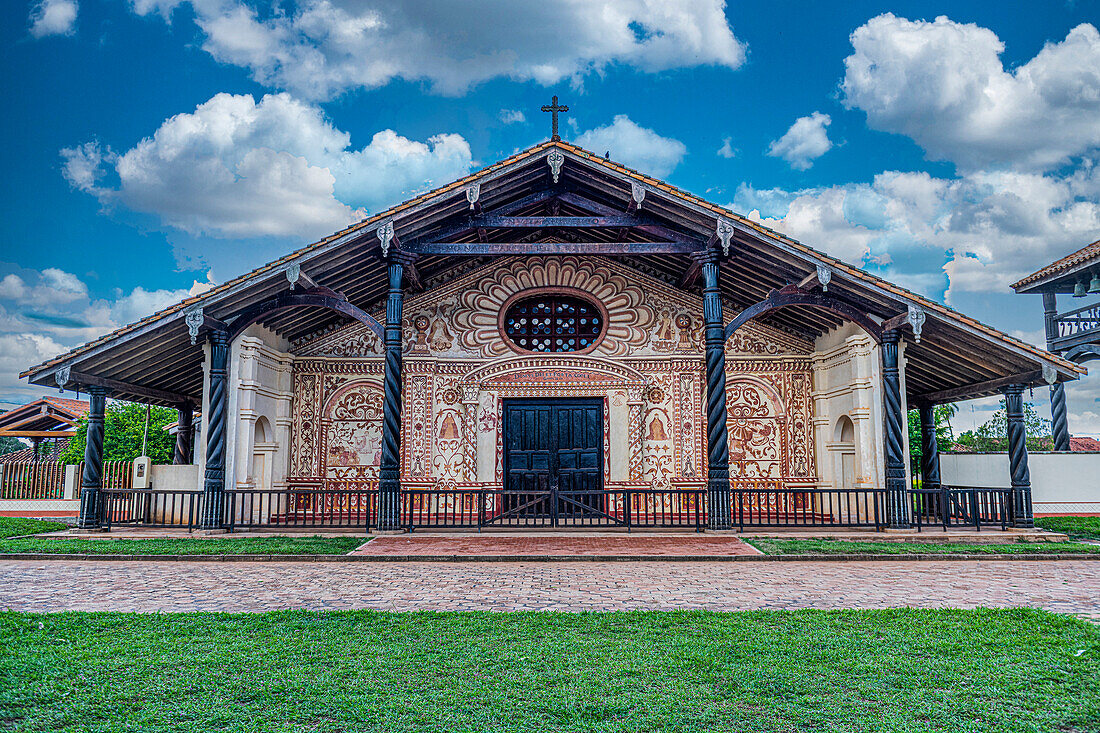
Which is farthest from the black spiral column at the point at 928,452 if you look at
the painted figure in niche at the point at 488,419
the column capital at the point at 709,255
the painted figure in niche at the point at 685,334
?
the painted figure in niche at the point at 488,419

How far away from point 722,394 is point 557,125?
5661 millimetres

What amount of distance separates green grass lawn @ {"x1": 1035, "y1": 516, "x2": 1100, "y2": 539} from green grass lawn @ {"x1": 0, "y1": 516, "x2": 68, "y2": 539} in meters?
17.6

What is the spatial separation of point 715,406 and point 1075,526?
24.7ft

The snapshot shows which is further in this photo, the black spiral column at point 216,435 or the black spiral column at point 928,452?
the black spiral column at point 928,452

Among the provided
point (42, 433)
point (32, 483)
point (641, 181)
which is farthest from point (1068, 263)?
point (42, 433)

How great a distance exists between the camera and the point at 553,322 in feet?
53.1

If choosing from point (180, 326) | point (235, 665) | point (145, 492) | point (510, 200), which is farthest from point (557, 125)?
point (235, 665)

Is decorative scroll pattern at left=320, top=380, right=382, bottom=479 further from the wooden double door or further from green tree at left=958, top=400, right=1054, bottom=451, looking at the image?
green tree at left=958, top=400, right=1054, bottom=451

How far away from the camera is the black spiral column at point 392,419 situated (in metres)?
12.0

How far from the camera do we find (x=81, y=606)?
648 cm

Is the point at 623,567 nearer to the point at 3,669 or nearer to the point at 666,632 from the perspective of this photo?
the point at 666,632

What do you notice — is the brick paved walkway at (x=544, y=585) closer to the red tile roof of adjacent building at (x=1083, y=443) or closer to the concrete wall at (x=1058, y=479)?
the concrete wall at (x=1058, y=479)

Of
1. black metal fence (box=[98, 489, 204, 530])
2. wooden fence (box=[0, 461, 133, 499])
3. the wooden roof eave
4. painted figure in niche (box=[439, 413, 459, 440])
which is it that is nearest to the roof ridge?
the wooden roof eave

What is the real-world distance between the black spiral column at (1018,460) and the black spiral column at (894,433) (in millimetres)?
1920
